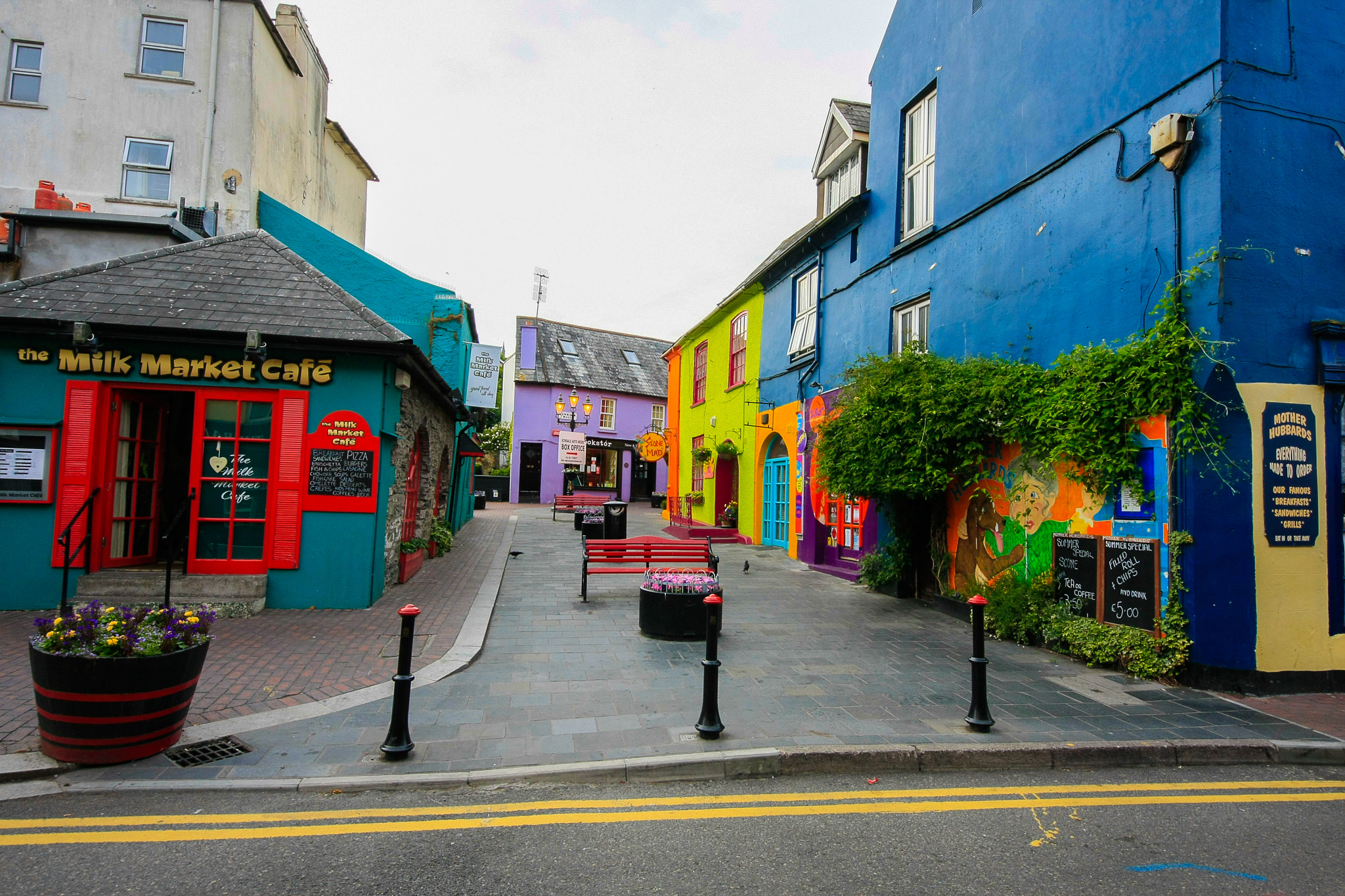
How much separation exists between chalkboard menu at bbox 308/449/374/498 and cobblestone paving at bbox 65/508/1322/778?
244 cm

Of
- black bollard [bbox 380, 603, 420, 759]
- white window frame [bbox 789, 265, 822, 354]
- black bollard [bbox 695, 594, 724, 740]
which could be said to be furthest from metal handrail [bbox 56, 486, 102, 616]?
white window frame [bbox 789, 265, 822, 354]

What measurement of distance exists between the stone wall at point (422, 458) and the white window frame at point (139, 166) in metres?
7.65

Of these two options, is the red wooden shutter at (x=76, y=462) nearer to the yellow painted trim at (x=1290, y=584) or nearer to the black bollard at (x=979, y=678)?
the black bollard at (x=979, y=678)

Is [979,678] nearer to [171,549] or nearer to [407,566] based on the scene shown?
[171,549]

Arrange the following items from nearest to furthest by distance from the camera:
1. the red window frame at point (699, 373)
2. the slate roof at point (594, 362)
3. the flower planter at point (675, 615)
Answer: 1. the flower planter at point (675, 615)
2. the red window frame at point (699, 373)
3. the slate roof at point (594, 362)

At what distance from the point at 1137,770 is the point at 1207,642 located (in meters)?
2.41

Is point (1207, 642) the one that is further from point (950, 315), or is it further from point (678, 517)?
point (678, 517)

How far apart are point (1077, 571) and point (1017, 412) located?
1.98m

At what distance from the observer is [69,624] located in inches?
169

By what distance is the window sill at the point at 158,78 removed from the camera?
14.6m

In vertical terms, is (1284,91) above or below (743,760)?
above

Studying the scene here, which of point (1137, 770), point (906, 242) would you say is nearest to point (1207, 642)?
point (1137, 770)

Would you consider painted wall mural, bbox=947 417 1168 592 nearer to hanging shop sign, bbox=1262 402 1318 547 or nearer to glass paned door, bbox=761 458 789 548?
hanging shop sign, bbox=1262 402 1318 547

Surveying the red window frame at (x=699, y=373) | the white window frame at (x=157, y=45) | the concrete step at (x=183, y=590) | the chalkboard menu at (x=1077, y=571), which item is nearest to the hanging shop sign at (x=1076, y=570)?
the chalkboard menu at (x=1077, y=571)
